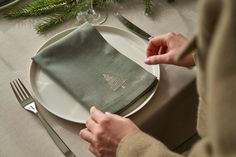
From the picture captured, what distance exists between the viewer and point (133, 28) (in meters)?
0.86

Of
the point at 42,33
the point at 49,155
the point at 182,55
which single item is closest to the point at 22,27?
the point at 42,33

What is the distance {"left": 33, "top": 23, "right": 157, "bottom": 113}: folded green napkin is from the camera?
72 centimetres

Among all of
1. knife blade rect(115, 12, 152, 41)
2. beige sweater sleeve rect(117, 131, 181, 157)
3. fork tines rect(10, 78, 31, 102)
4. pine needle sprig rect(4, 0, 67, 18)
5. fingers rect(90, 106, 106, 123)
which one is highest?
pine needle sprig rect(4, 0, 67, 18)

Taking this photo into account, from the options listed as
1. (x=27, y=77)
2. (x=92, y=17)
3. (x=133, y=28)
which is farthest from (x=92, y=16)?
(x=27, y=77)

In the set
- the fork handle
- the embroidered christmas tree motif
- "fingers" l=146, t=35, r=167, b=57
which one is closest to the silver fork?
the fork handle

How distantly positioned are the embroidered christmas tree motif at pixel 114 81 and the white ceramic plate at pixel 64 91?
6 cm

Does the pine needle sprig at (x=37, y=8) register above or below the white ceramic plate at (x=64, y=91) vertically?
above

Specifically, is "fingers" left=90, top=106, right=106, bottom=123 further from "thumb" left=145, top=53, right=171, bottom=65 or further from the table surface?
"thumb" left=145, top=53, right=171, bottom=65

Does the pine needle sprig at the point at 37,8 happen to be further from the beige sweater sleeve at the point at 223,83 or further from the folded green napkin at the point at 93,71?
the beige sweater sleeve at the point at 223,83

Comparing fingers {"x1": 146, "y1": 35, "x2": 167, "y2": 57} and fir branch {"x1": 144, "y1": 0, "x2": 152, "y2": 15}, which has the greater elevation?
fir branch {"x1": 144, "y1": 0, "x2": 152, "y2": 15}

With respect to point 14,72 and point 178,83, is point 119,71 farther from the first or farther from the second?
point 14,72

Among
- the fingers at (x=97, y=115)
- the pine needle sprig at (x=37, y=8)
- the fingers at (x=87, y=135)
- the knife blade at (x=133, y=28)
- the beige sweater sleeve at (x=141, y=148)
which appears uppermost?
the pine needle sprig at (x=37, y=8)

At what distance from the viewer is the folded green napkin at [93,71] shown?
2.35 feet

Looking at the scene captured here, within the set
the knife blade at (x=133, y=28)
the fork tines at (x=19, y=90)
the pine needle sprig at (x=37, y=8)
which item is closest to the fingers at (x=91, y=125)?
the fork tines at (x=19, y=90)
